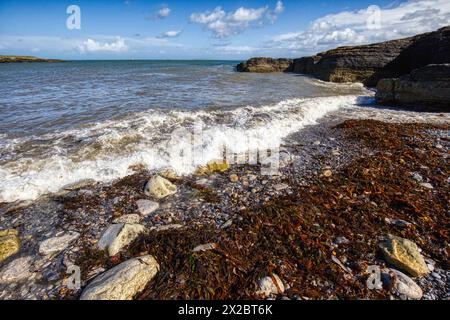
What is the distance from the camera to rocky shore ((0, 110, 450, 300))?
9.64 feet

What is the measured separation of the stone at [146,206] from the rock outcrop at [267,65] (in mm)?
46768

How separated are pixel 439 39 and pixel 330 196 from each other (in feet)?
91.1

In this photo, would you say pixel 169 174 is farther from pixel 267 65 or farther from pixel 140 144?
pixel 267 65

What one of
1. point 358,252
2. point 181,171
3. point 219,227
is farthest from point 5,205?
point 358,252

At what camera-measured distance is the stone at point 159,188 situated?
489cm

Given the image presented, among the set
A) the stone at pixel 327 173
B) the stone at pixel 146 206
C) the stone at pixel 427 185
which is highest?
the stone at pixel 327 173

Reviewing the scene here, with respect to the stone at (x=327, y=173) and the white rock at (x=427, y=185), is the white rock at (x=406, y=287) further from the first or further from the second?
the white rock at (x=427, y=185)

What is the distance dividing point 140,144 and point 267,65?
47539 mm

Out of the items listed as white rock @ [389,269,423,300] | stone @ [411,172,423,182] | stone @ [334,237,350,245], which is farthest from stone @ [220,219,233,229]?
stone @ [411,172,423,182]

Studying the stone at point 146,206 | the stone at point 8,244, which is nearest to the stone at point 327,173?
the stone at point 146,206

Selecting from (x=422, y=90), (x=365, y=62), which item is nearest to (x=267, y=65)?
(x=365, y=62)

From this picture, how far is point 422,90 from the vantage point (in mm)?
12781

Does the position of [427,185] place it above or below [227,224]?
above
